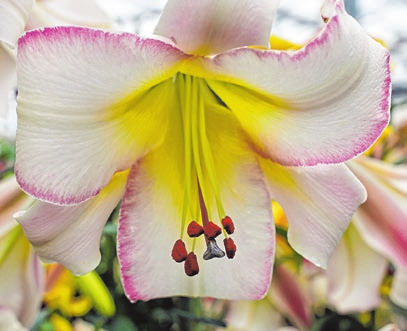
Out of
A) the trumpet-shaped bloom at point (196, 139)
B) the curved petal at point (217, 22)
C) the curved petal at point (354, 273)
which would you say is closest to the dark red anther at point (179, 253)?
the trumpet-shaped bloom at point (196, 139)

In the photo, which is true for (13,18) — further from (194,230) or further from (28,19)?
(194,230)

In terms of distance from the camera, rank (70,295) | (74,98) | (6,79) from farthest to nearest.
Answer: (70,295), (6,79), (74,98)

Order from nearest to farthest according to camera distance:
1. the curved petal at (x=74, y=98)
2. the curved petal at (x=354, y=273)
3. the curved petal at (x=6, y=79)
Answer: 1. the curved petal at (x=74, y=98)
2. the curved petal at (x=6, y=79)
3. the curved petal at (x=354, y=273)

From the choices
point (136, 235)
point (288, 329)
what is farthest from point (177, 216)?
point (288, 329)

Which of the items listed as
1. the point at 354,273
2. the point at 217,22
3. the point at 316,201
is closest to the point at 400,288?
the point at 354,273

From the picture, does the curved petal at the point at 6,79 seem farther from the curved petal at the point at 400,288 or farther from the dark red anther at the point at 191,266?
the curved petal at the point at 400,288

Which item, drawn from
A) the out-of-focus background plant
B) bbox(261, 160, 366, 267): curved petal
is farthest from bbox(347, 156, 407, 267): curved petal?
bbox(261, 160, 366, 267): curved petal
